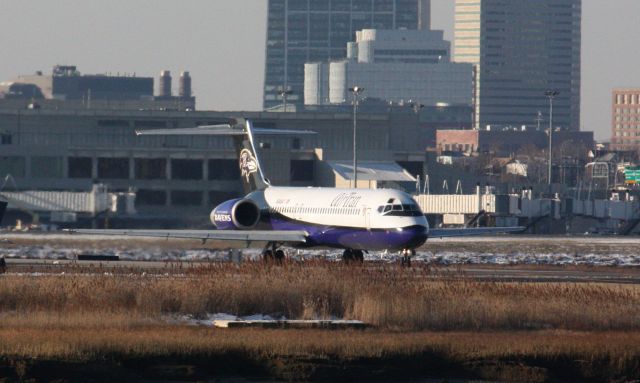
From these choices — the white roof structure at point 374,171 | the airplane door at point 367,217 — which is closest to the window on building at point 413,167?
the white roof structure at point 374,171

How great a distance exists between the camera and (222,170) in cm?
13812

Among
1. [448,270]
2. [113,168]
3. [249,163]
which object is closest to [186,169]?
[113,168]

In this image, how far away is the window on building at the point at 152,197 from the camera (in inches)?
5428

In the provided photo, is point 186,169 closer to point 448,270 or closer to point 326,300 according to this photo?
point 448,270

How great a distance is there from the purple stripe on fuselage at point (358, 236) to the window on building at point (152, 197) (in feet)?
241

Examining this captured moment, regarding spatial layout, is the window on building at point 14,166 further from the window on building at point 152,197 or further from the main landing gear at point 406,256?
the main landing gear at point 406,256

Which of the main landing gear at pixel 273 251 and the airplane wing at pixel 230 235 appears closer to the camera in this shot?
the airplane wing at pixel 230 235

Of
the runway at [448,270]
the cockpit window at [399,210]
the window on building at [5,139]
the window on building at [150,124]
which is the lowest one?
the runway at [448,270]

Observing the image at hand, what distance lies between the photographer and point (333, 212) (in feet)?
201

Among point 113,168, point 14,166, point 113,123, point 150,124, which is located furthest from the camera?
point 150,124

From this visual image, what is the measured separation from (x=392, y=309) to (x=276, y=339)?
18.0ft

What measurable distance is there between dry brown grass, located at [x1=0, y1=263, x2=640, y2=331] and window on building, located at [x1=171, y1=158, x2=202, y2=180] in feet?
311

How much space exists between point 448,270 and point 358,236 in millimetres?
8460

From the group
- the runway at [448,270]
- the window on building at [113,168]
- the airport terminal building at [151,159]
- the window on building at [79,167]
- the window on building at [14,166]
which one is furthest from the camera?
the window on building at [79,167]
